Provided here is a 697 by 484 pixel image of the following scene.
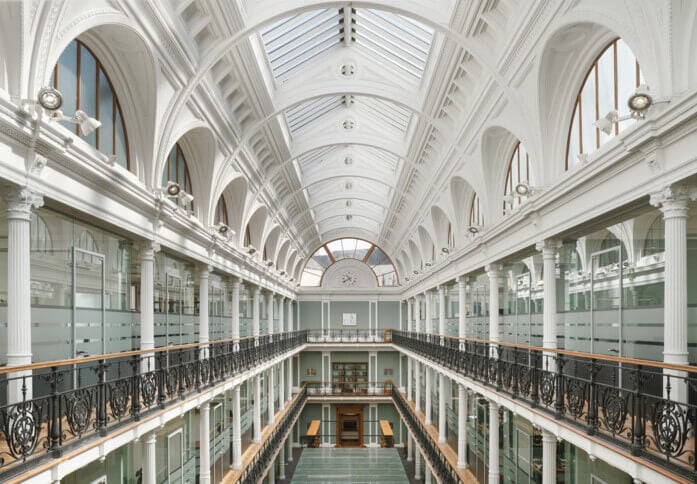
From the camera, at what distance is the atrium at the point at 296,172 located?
663 centimetres

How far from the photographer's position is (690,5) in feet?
21.2

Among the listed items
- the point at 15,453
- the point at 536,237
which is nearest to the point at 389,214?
the point at 536,237

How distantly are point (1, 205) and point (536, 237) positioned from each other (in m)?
8.95

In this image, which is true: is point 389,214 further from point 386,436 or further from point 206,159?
point 206,159

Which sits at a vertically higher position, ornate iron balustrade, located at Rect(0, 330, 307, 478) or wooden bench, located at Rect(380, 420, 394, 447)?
ornate iron balustrade, located at Rect(0, 330, 307, 478)

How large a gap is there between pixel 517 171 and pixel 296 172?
10790mm

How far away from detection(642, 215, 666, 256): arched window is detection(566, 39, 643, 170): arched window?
4.99 ft

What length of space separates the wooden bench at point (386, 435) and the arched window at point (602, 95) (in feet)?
89.0

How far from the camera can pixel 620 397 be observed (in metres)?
6.83

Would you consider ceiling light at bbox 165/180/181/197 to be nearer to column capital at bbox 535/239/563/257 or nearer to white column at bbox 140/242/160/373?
white column at bbox 140/242/160/373

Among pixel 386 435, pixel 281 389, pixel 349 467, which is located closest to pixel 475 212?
pixel 349 467

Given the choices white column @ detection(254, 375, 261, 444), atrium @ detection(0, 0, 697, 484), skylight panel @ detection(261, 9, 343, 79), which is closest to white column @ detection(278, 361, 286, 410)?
atrium @ detection(0, 0, 697, 484)

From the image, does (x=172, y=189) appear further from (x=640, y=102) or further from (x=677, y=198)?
(x=677, y=198)

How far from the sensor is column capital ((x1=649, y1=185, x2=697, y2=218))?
655 cm
